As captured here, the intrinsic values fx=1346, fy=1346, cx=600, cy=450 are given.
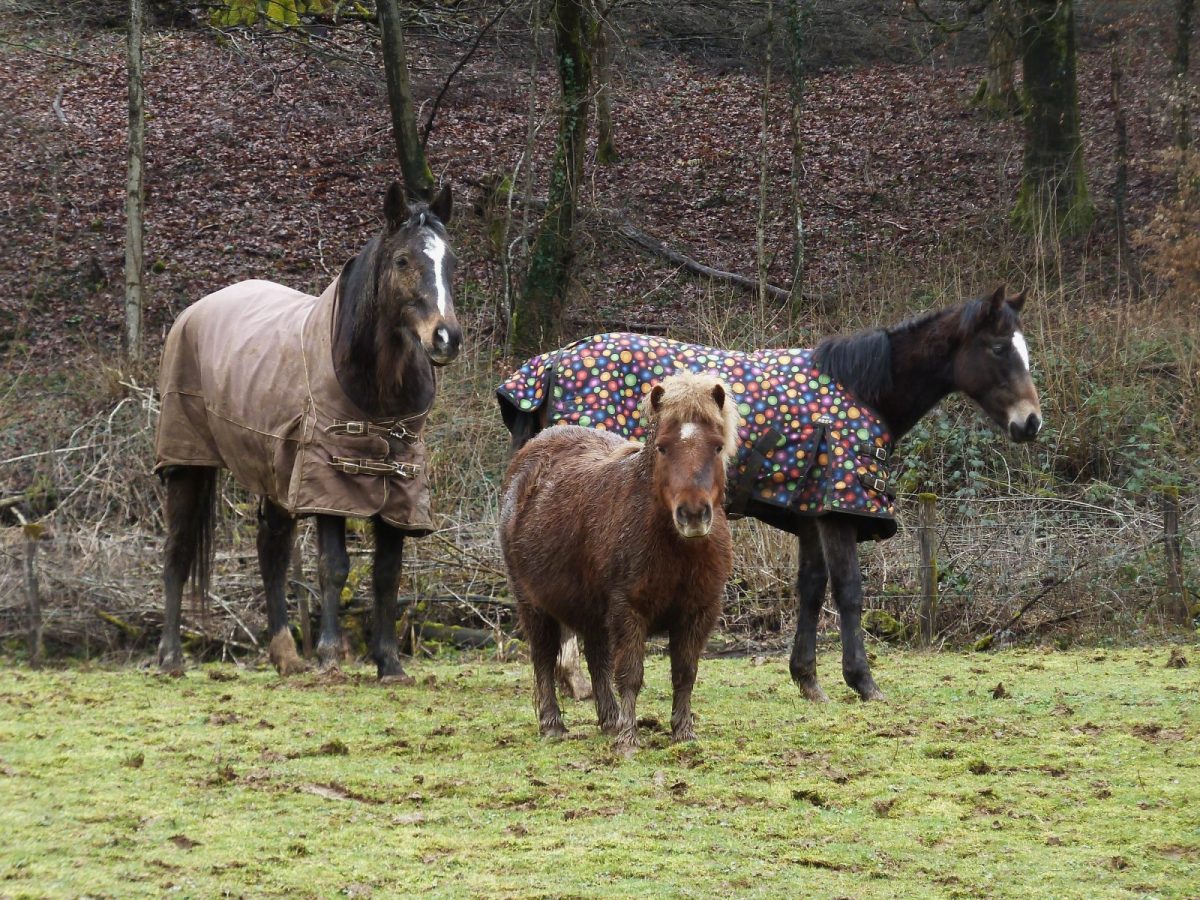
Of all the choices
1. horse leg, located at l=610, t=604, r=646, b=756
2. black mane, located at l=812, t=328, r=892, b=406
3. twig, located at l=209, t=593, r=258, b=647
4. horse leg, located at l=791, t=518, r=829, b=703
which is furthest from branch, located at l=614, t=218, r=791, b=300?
horse leg, located at l=610, t=604, r=646, b=756

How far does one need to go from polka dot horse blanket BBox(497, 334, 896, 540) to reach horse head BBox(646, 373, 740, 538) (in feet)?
6.23

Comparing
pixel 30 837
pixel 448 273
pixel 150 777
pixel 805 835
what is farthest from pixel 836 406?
pixel 30 837

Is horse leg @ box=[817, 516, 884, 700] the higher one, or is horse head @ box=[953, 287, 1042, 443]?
horse head @ box=[953, 287, 1042, 443]

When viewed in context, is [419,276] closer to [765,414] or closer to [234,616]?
[765,414]

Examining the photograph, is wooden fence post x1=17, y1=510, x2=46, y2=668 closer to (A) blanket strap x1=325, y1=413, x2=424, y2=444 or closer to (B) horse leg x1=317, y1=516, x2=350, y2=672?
(B) horse leg x1=317, y1=516, x2=350, y2=672

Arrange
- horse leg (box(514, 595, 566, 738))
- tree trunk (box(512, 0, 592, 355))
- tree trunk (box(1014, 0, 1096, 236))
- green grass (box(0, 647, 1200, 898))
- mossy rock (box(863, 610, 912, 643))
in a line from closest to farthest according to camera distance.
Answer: green grass (box(0, 647, 1200, 898)), horse leg (box(514, 595, 566, 738)), mossy rock (box(863, 610, 912, 643)), tree trunk (box(512, 0, 592, 355)), tree trunk (box(1014, 0, 1096, 236))

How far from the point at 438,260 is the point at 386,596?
1.96 m

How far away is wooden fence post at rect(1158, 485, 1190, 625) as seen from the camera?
9.81 metres

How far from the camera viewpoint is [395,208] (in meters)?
7.37

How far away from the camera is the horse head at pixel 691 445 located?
16.0 ft

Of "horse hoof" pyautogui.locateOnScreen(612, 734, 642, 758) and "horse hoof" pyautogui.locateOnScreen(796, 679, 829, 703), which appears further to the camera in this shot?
"horse hoof" pyautogui.locateOnScreen(796, 679, 829, 703)

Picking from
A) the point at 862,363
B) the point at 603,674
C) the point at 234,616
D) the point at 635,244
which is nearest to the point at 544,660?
the point at 603,674

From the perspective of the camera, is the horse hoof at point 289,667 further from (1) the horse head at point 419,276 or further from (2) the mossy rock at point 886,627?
(2) the mossy rock at point 886,627

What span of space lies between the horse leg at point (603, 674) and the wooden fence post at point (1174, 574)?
19.3ft
